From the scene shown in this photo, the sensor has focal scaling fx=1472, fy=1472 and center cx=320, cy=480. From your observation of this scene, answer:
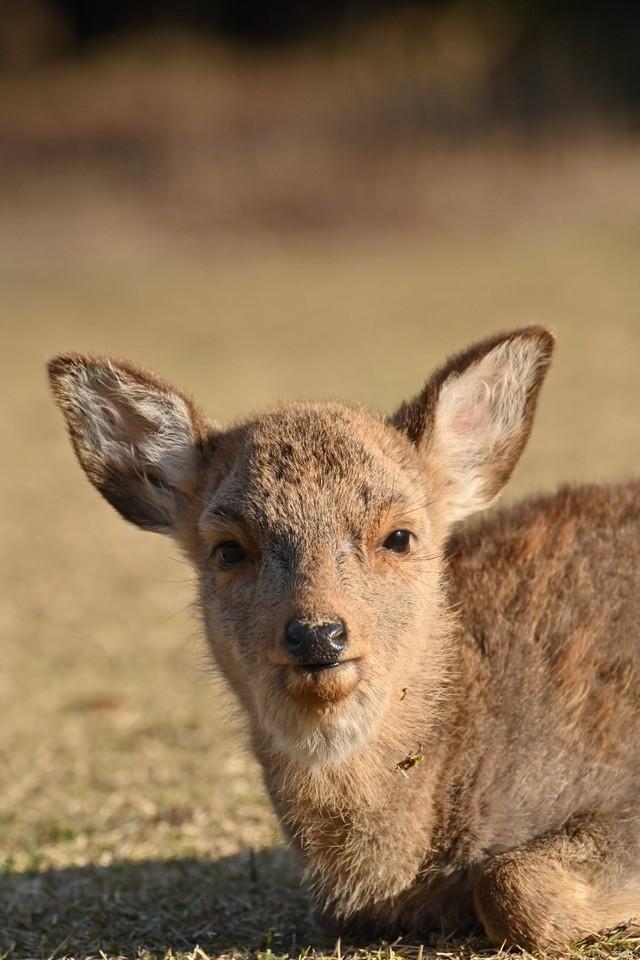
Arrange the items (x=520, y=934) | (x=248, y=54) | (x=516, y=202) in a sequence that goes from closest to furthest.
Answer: (x=520, y=934) → (x=516, y=202) → (x=248, y=54)

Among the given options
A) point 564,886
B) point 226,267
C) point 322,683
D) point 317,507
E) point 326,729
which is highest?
point 317,507

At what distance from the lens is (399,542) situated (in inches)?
215

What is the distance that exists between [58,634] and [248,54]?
31462 mm

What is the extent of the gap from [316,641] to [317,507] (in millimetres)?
687

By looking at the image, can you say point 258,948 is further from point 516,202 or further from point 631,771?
point 516,202

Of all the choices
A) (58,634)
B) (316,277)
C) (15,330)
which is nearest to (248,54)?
(316,277)

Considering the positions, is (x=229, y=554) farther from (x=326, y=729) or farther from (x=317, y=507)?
(x=326, y=729)

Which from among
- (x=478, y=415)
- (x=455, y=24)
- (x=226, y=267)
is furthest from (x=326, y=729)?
(x=455, y=24)

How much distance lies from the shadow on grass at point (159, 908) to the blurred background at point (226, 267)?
0.04 metres

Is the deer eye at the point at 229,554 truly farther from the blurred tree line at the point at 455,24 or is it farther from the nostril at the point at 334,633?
the blurred tree line at the point at 455,24

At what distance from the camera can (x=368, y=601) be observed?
5.17 meters

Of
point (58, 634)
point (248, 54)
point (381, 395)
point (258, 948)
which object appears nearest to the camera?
point (258, 948)

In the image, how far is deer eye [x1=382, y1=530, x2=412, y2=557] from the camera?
5438 millimetres

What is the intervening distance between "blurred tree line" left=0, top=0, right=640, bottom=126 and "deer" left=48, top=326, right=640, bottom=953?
1210 inches
